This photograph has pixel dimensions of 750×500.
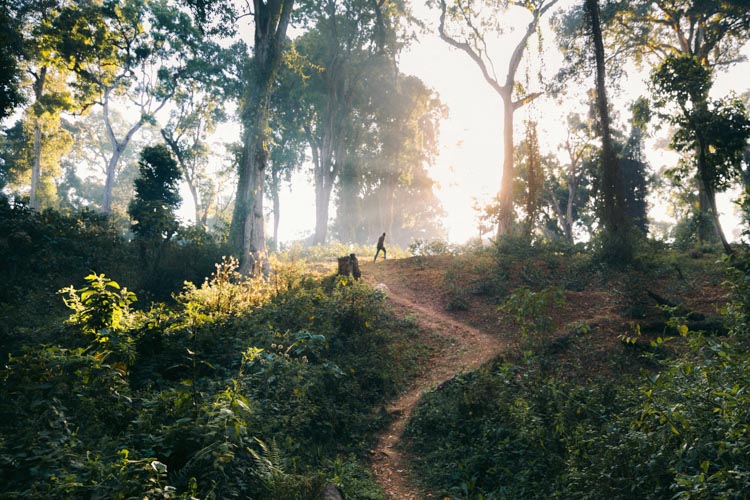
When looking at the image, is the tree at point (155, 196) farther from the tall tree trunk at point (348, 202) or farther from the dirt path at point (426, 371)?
the tall tree trunk at point (348, 202)

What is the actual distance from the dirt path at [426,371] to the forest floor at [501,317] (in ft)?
0.04

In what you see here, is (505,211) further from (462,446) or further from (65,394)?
(65,394)

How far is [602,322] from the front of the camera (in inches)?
373

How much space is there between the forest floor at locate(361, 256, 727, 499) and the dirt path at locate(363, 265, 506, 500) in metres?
0.01

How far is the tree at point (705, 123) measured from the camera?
47.5 ft

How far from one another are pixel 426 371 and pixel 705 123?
14138 mm

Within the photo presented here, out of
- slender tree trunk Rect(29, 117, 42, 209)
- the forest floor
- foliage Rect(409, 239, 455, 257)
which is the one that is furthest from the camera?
slender tree trunk Rect(29, 117, 42, 209)

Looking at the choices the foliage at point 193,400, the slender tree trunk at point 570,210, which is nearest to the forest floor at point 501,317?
the foliage at point 193,400

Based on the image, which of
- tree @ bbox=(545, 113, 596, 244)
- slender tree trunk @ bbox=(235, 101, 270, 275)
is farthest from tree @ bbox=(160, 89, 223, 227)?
tree @ bbox=(545, 113, 596, 244)

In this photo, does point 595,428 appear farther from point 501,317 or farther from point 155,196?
point 155,196

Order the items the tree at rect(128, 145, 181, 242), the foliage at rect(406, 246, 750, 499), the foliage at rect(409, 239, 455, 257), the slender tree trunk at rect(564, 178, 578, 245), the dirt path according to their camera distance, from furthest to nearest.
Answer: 1. the slender tree trunk at rect(564, 178, 578, 245)
2. the foliage at rect(409, 239, 455, 257)
3. the tree at rect(128, 145, 181, 242)
4. the dirt path
5. the foliage at rect(406, 246, 750, 499)

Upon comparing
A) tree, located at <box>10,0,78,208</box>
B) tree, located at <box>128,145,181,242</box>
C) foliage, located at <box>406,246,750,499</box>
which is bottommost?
foliage, located at <box>406,246,750,499</box>

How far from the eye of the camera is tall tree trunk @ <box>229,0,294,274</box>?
16.4m

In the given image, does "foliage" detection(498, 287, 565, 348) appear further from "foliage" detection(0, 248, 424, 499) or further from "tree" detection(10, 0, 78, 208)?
"tree" detection(10, 0, 78, 208)
